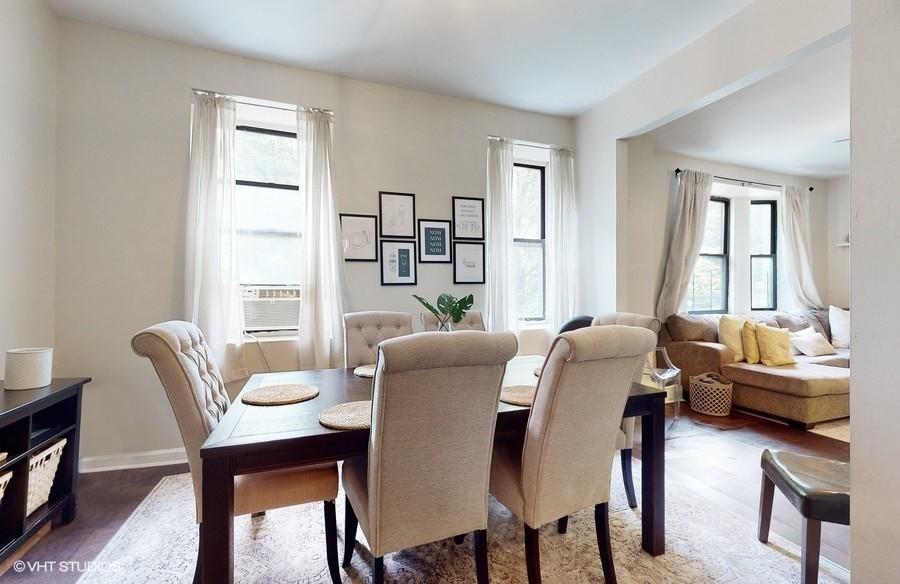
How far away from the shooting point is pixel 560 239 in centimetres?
392

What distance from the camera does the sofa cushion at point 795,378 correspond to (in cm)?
340

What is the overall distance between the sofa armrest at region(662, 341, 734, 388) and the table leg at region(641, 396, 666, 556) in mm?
2763

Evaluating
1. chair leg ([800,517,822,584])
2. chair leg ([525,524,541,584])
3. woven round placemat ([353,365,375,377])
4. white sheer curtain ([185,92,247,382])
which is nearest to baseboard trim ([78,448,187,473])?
white sheer curtain ([185,92,247,382])

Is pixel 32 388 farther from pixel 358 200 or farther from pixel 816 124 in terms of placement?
pixel 816 124

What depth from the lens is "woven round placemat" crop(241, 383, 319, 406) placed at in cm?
167

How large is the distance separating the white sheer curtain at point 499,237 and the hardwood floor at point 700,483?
4.89 ft

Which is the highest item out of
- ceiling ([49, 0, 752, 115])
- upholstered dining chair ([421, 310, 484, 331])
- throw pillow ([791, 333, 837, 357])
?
ceiling ([49, 0, 752, 115])

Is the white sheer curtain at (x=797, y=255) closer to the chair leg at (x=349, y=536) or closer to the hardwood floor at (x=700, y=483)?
the hardwood floor at (x=700, y=483)

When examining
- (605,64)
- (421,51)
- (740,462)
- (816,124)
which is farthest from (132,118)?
(816,124)

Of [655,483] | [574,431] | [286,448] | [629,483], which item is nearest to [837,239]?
[629,483]

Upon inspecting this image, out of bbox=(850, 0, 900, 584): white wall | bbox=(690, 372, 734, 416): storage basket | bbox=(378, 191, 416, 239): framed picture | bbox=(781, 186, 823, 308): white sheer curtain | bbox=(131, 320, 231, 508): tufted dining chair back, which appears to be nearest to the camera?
bbox=(850, 0, 900, 584): white wall

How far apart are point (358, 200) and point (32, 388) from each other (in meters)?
2.22

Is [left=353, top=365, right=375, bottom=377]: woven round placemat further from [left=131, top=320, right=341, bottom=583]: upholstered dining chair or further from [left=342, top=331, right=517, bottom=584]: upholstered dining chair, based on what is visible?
[left=342, top=331, right=517, bottom=584]: upholstered dining chair

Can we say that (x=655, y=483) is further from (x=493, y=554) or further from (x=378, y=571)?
(x=378, y=571)
